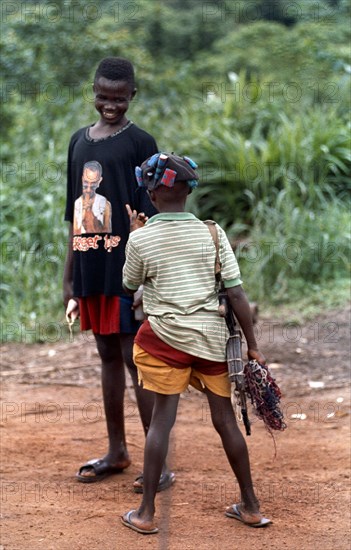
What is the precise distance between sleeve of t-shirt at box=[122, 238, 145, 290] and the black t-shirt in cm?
38

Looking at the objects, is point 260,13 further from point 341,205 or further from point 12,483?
point 12,483

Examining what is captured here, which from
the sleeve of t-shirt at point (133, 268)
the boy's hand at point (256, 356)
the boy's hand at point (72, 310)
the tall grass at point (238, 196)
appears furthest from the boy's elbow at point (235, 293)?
the tall grass at point (238, 196)

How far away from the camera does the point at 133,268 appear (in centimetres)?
355

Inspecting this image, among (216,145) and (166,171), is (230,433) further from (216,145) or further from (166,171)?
(216,145)

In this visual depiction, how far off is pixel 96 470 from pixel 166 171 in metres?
1.57

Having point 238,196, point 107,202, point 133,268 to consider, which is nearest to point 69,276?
point 107,202

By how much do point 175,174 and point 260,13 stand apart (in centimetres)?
1619

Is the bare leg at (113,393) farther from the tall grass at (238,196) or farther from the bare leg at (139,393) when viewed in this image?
the tall grass at (238,196)

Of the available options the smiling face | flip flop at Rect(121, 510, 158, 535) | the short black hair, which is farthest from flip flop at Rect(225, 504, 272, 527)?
the short black hair

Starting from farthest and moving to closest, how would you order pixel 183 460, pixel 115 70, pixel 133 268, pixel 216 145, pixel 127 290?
pixel 216 145 < pixel 183 460 < pixel 115 70 < pixel 127 290 < pixel 133 268

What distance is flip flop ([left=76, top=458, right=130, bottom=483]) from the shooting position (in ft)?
13.9

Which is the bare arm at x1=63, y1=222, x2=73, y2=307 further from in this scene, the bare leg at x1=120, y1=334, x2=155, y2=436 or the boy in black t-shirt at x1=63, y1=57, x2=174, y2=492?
the bare leg at x1=120, y1=334, x2=155, y2=436

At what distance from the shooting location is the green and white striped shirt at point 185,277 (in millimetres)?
3486

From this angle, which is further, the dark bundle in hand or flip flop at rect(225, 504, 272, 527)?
flip flop at rect(225, 504, 272, 527)
